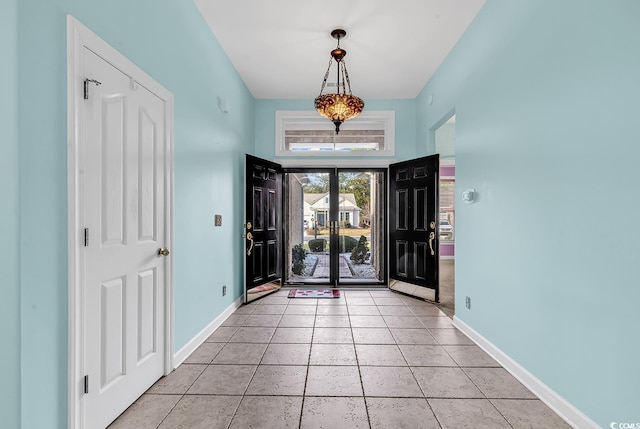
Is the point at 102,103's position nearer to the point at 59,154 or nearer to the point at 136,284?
the point at 59,154

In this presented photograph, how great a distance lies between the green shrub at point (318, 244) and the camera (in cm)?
521

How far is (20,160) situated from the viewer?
4.00ft

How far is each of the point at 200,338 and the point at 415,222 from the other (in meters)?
3.08

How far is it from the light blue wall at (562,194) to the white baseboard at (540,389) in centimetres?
4

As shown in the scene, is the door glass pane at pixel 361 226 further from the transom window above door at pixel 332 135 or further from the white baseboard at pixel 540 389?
the white baseboard at pixel 540 389

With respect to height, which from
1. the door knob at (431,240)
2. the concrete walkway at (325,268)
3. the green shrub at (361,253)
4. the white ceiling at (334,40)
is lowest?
the concrete walkway at (325,268)

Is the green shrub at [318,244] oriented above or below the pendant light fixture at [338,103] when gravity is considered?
below

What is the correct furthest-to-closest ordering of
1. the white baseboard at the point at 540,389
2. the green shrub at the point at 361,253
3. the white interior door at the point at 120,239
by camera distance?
the green shrub at the point at 361,253 < the white baseboard at the point at 540,389 < the white interior door at the point at 120,239

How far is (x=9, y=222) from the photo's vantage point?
117 cm

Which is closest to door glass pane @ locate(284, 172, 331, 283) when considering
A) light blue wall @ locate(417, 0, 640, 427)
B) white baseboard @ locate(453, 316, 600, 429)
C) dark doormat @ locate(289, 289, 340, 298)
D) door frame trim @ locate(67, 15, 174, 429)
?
dark doormat @ locate(289, 289, 340, 298)

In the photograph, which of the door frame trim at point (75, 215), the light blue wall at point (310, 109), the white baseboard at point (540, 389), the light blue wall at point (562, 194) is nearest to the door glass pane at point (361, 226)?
the light blue wall at point (310, 109)

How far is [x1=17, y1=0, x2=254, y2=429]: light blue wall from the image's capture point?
49.7 inches

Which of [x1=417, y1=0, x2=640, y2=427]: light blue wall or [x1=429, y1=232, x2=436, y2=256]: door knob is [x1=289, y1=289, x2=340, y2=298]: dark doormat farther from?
[x1=417, y1=0, x2=640, y2=427]: light blue wall

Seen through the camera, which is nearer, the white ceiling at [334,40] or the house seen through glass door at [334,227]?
the white ceiling at [334,40]
